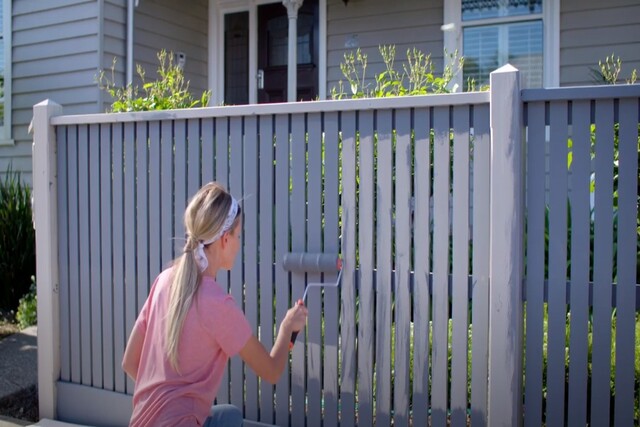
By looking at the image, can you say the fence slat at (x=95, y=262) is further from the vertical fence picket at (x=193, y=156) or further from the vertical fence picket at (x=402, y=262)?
the vertical fence picket at (x=402, y=262)

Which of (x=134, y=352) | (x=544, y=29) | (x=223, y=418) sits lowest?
(x=223, y=418)

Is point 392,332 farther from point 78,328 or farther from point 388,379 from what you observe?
point 78,328

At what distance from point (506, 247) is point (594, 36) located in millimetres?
4751

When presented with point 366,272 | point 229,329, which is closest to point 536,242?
point 366,272

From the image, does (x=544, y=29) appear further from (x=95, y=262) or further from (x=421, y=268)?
(x=95, y=262)

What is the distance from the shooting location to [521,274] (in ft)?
9.48

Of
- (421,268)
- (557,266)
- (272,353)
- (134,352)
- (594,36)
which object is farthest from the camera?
(594,36)

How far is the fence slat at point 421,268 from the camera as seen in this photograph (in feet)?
10.1

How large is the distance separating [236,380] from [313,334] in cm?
55

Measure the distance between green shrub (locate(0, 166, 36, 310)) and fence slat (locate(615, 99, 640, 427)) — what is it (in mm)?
5987

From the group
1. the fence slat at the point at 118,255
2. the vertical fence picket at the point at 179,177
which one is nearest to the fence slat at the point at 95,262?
the fence slat at the point at 118,255

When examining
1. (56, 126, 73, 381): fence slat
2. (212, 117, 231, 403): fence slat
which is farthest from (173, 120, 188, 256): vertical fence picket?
(56, 126, 73, 381): fence slat

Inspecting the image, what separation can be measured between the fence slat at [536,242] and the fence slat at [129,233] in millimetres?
2256

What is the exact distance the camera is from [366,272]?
3.20m
